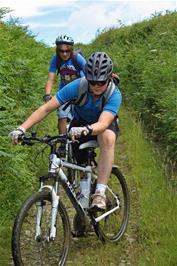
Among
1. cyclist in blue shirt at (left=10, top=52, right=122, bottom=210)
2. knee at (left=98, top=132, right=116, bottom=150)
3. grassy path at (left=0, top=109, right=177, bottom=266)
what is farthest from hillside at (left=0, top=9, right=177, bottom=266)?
knee at (left=98, top=132, right=116, bottom=150)

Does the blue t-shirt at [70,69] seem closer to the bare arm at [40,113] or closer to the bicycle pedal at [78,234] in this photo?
the bare arm at [40,113]

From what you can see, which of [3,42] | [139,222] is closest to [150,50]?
Answer: [3,42]

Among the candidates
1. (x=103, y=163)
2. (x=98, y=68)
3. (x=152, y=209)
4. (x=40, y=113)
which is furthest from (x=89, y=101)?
(x=152, y=209)

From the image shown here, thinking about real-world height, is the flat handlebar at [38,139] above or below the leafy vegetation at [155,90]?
below

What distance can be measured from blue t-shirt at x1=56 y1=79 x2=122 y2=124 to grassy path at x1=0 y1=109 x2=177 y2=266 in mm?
1550

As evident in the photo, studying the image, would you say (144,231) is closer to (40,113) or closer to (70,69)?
(40,113)

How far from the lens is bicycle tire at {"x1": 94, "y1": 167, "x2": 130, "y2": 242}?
5.78m

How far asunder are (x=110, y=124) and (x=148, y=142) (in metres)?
4.95

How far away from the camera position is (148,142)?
32.6 ft

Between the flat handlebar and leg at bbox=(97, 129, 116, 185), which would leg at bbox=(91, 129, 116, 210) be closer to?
leg at bbox=(97, 129, 116, 185)

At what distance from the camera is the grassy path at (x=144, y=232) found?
518 centimetres

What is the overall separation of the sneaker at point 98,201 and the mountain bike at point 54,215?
127mm

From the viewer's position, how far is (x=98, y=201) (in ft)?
16.7

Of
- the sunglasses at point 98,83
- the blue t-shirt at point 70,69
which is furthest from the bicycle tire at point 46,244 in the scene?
the blue t-shirt at point 70,69
